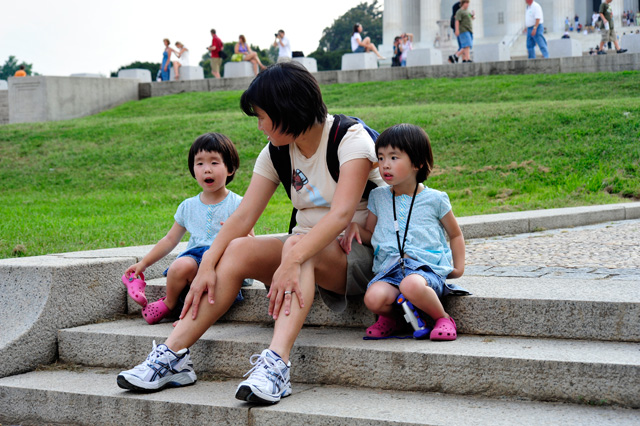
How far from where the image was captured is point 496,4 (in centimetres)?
5309

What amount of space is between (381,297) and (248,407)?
2.50 ft

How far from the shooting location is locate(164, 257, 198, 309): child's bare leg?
3.97 metres

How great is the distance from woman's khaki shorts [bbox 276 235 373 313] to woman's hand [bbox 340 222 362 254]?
3 centimetres

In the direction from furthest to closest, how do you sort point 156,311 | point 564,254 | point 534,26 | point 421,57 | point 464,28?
point 421,57, point 464,28, point 534,26, point 564,254, point 156,311

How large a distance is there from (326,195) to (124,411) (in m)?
1.33

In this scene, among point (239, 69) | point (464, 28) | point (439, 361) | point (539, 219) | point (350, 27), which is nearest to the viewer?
point (439, 361)

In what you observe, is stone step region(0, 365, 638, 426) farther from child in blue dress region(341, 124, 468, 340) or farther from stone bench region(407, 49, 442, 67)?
stone bench region(407, 49, 442, 67)

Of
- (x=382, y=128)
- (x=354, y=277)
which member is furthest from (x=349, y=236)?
(x=382, y=128)

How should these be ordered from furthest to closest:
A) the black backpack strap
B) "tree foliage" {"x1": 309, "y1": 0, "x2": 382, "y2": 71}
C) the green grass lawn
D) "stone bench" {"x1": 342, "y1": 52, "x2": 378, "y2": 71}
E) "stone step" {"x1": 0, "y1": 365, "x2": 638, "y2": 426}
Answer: "tree foliage" {"x1": 309, "y1": 0, "x2": 382, "y2": 71}
"stone bench" {"x1": 342, "y1": 52, "x2": 378, "y2": 71}
the green grass lawn
the black backpack strap
"stone step" {"x1": 0, "y1": 365, "x2": 638, "y2": 426}

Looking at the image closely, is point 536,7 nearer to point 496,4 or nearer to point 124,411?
point 124,411

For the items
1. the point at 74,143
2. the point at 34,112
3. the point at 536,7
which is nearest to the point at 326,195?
the point at 74,143

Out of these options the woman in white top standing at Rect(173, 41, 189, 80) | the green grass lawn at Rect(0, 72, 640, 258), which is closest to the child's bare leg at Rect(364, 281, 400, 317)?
the green grass lawn at Rect(0, 72, 640, 258)

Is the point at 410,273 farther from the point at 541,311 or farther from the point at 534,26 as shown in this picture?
the point at 534,26

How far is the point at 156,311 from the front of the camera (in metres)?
4.15
